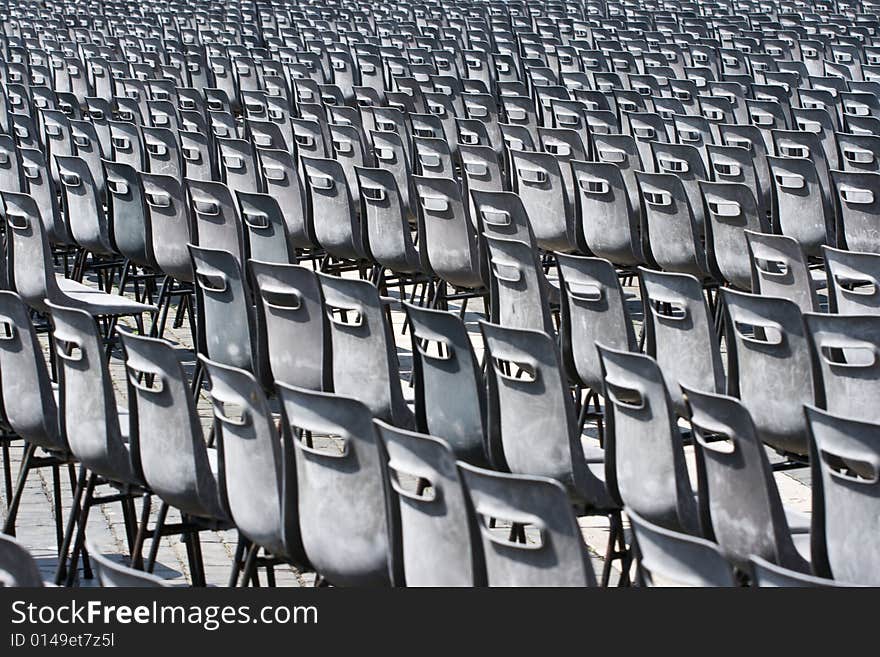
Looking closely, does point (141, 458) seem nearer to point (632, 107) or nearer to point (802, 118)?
point (802, 118)

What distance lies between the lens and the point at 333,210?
9180 millimetres

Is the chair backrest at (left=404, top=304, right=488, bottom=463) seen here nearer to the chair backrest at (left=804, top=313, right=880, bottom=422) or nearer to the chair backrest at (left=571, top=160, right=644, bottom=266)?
the chair backrest at (left=804, top=313, right=880, bottom=422)

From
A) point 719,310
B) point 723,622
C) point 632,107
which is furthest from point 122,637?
point 632,107

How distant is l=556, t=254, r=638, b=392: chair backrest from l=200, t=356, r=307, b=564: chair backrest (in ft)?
5.67

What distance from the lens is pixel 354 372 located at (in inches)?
233

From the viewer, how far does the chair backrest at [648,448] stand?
4.62 metres

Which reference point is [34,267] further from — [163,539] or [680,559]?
[680,559]

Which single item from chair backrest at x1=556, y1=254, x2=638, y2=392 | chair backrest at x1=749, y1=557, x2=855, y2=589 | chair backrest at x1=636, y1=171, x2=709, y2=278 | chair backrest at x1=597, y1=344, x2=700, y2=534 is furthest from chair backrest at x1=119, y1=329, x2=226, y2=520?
chair backrest at x1=636, y1=171, x2=709, y2=278

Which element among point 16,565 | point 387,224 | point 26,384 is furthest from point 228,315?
point 16,565

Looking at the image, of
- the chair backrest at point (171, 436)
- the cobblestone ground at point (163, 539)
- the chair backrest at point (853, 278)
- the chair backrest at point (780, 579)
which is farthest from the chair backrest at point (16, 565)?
the chair backrest at point (853, 278)

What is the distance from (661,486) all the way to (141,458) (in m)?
1.62

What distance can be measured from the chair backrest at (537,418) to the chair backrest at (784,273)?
171 centimetres

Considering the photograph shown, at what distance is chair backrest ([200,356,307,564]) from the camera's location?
4.45m

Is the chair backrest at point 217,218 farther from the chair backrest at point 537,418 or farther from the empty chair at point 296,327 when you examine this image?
the chair backrest at point 537,418
